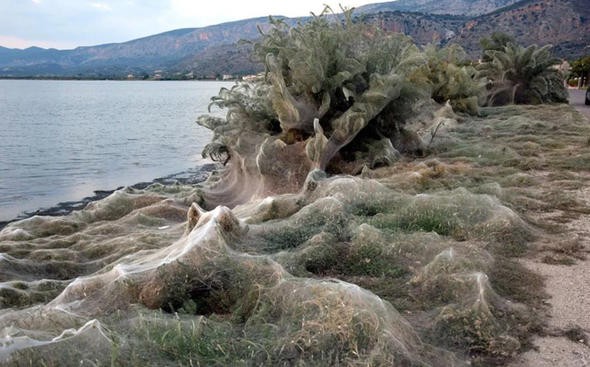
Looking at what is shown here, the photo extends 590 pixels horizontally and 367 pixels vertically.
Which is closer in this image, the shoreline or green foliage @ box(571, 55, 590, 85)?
the shoreline

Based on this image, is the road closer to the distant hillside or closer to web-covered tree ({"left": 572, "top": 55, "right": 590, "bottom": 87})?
web-covered tree ({"left": 572, "top": 55, "right": 590, "bottom": 87})

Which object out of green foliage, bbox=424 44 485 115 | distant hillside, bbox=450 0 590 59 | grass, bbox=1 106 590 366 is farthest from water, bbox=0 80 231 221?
distant hillside, bbox=450 0 590 59

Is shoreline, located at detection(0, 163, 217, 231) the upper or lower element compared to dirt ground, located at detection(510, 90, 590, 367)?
lower

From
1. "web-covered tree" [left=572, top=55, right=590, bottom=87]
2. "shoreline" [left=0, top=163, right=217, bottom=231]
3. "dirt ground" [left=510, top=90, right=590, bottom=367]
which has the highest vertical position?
"dirt ground" [left=510, top=90, right=590, bottom=367]

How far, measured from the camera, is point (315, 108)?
9.86 metres

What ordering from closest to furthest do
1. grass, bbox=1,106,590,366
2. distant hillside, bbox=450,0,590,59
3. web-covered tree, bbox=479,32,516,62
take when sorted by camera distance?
grass, bbox=1,106,590,366, web-covered tree, bbox=479,32,516,62, distant hillside, bbox=450,0,590,59

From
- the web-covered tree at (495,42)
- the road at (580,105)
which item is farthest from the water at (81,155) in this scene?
the web-covered tree at (495,42)

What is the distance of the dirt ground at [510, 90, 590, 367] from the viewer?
10.8ft

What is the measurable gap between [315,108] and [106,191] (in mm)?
7846

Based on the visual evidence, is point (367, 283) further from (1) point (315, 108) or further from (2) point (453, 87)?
(2) point (453, 87)

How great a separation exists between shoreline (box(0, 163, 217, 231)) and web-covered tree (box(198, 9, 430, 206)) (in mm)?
4284

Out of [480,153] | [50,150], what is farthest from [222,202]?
[50,150]

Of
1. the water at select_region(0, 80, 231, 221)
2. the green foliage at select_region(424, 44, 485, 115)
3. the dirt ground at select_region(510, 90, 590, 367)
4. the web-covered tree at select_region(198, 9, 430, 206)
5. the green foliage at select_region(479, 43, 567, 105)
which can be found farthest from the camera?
the green foliage at select_region(479, 43, 567, 105)

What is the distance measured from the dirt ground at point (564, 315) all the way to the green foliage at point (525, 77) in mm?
19265
